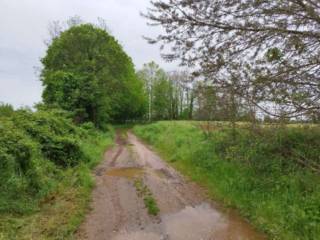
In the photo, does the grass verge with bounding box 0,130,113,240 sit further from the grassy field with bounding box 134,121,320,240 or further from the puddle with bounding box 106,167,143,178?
the grassy field with bounding box 134,121,320,240

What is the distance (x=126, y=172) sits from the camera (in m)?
9.85

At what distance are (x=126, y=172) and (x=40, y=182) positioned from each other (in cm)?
351

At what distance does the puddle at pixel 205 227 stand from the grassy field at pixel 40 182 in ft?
6.05

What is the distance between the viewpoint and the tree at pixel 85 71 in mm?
18297

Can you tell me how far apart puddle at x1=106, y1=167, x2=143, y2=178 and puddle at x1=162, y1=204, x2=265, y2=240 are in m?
3.49

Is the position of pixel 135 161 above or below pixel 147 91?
below

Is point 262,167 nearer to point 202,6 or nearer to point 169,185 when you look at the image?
point 169,185

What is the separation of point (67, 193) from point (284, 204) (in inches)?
195

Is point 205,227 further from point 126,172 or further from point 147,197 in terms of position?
point 126,172

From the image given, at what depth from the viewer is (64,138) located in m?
9.91

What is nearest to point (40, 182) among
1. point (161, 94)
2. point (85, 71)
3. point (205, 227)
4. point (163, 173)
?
point (205, 227)

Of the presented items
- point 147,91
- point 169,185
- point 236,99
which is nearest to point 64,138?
→ point 169,185

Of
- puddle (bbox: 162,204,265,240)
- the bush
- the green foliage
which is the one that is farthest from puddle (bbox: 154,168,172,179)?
the green foliage

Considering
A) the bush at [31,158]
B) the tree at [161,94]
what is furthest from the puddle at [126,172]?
the tree at [161,94]
